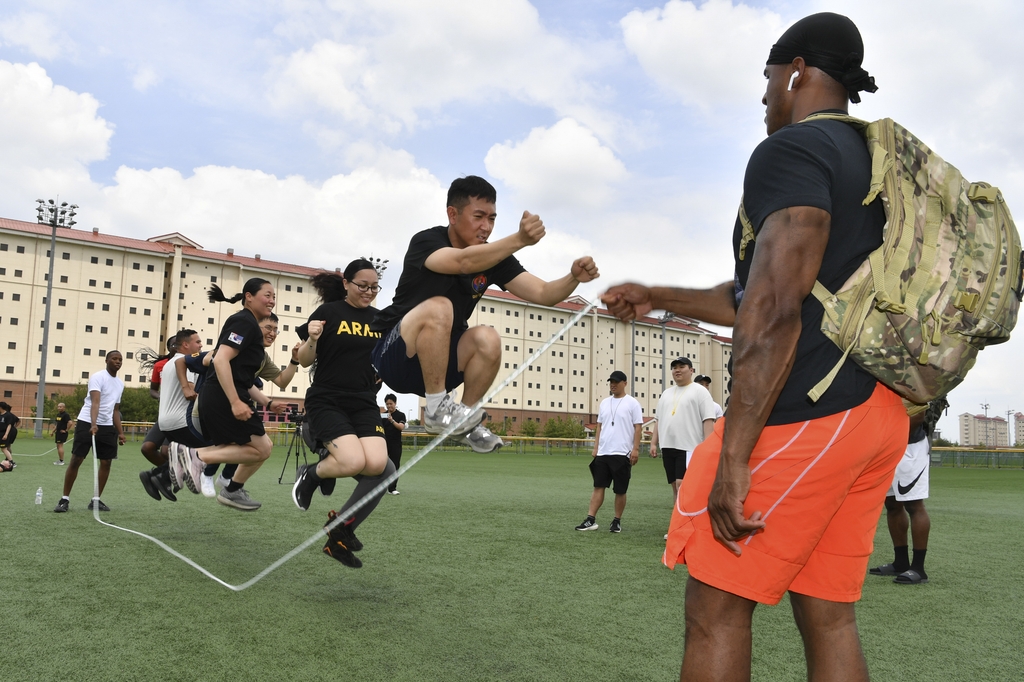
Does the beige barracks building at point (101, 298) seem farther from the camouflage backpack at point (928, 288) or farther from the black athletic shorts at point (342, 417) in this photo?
the camouflage backpack at point (928, 288)

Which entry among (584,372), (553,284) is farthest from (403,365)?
(584,372)

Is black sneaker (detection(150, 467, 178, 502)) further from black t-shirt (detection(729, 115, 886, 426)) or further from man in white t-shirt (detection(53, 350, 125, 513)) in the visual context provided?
black t-shirt (detection(729, 115, 886, 426))

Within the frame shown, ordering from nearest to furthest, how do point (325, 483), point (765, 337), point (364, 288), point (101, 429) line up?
1. point (765, 337)
2. point (364, 288)
3. point (325, 483)
4. point (101, 429)

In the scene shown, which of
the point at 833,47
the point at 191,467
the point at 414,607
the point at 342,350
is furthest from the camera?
the point at 191,467

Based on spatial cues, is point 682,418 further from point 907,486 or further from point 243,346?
point 243,346

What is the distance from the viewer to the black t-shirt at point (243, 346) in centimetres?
703

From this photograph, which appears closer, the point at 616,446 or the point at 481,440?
the point at 481,440

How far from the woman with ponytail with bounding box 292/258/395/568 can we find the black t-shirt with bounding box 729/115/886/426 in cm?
445

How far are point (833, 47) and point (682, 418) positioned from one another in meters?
7.88

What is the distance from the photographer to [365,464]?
19.9 ft

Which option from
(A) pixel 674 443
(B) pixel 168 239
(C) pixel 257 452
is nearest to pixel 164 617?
(C) pixel 257 452

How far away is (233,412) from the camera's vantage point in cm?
698

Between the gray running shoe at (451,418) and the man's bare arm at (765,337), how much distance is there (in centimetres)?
212

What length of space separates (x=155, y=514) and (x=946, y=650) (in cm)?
932
